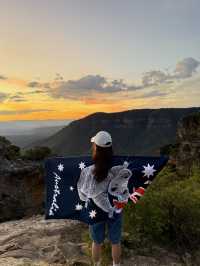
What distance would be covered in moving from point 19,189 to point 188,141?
10510 millimetres

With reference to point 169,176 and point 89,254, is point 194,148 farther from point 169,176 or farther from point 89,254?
point 89,254

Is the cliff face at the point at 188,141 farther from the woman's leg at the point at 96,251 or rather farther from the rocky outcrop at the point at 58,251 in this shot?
the woman's leg at the point at 96,251

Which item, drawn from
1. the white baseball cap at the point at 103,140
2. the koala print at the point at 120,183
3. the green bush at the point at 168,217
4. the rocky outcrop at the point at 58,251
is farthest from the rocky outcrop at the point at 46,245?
the white baseball cap at the point at 103,140

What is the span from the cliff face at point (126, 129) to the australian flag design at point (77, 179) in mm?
60760

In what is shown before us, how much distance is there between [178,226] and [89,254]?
173 centimetres

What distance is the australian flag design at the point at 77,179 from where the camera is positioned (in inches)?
228

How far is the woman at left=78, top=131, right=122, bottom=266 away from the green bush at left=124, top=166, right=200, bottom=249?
137cm

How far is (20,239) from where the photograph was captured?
8.13m

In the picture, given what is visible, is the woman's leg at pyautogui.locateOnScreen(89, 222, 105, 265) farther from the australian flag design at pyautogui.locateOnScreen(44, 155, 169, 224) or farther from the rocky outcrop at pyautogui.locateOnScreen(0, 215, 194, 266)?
the rocky outcrop at pyautogui.locateOnScreen(0, 215, 194, 266)

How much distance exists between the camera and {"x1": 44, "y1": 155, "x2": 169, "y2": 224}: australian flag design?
579cm

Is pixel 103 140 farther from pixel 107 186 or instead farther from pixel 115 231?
pixel 115 231

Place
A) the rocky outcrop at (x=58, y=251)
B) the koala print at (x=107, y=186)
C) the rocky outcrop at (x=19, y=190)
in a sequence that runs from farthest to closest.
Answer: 1. the rocky outcrop at (x=19, y=190)
2. the rocky outcrop at (x=58, y=251)
3. the koala print at (x=107, y=186)

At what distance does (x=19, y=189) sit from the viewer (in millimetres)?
17188

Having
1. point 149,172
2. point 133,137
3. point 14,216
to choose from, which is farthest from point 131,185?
point 133,137
